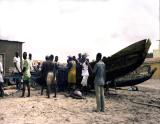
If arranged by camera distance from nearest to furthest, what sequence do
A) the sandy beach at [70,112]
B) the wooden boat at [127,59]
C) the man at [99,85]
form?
the sandy beach at [70,112] → the man at [99,85] → the wooden boat at [127,59]

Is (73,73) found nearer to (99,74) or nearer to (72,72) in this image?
(72,72)

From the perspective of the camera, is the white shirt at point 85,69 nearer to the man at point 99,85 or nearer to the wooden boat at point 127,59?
the wooden boat at point 127,59

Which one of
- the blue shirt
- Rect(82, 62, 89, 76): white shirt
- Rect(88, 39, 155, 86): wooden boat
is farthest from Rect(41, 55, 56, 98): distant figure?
Rect(88, 39, 155, 86): wooden boat

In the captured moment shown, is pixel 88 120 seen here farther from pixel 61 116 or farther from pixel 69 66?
pixel 69 66

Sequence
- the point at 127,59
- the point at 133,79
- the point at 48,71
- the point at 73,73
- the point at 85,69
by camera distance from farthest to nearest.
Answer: the point at 133,79 < the point at 85,69 < the point at 127,59 < the point at 73,73 < the point at 48,71

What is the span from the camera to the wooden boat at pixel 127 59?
14.0 meters

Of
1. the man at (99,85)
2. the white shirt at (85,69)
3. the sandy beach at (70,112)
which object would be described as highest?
the white shirt at (85,69)

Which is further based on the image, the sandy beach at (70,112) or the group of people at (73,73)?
the group of people at (73,73)

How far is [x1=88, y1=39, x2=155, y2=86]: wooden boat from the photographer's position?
13994 mm

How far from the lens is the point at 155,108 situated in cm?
1232

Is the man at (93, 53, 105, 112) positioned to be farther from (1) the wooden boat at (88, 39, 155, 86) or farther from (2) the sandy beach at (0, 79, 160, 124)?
(1) the wooden boat at (88, 39, 155, 86)

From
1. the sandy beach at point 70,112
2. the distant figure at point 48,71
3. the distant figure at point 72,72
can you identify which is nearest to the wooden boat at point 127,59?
the distant figure at point 72,72

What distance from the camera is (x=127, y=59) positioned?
1473 centimetres

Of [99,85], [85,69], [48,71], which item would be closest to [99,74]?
[99,85]
